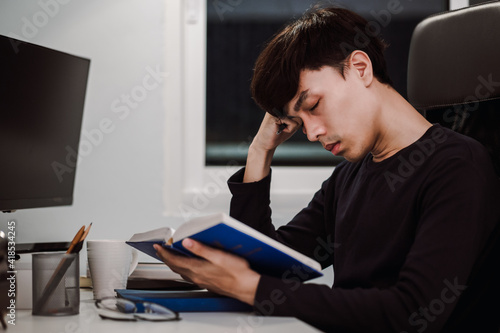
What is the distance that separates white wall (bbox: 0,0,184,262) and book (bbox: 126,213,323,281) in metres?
0.97

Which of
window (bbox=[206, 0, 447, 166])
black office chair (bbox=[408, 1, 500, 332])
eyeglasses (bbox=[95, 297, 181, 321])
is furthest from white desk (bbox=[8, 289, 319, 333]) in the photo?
window (bbox=[206, 0, 447, 166])

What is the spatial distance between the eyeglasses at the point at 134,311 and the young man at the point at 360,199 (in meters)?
0.10

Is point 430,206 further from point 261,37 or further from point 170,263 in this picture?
point 261,37

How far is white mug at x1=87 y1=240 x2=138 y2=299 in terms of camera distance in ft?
3.63

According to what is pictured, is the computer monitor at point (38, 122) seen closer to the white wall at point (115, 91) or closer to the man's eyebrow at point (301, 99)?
the white wall at point (115, 91)

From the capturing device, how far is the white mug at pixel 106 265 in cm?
111

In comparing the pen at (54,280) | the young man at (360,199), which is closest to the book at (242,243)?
the young man at (360,199)

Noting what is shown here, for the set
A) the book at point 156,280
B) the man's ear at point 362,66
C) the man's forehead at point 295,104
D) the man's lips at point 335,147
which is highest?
the man's ear at point 362,66

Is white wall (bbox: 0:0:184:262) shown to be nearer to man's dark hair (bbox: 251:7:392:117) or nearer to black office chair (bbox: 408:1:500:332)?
man's dark hair (bbox: 251:7:392:117)

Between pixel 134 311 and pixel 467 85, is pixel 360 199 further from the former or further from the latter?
pixel 134 311

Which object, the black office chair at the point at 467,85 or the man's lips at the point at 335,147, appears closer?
the black office chair at the point at 467,85

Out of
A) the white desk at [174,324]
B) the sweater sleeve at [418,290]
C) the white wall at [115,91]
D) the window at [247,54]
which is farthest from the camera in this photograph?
the window at [247,54]

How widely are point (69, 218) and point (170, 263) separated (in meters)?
1.09

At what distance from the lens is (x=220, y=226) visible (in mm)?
778
